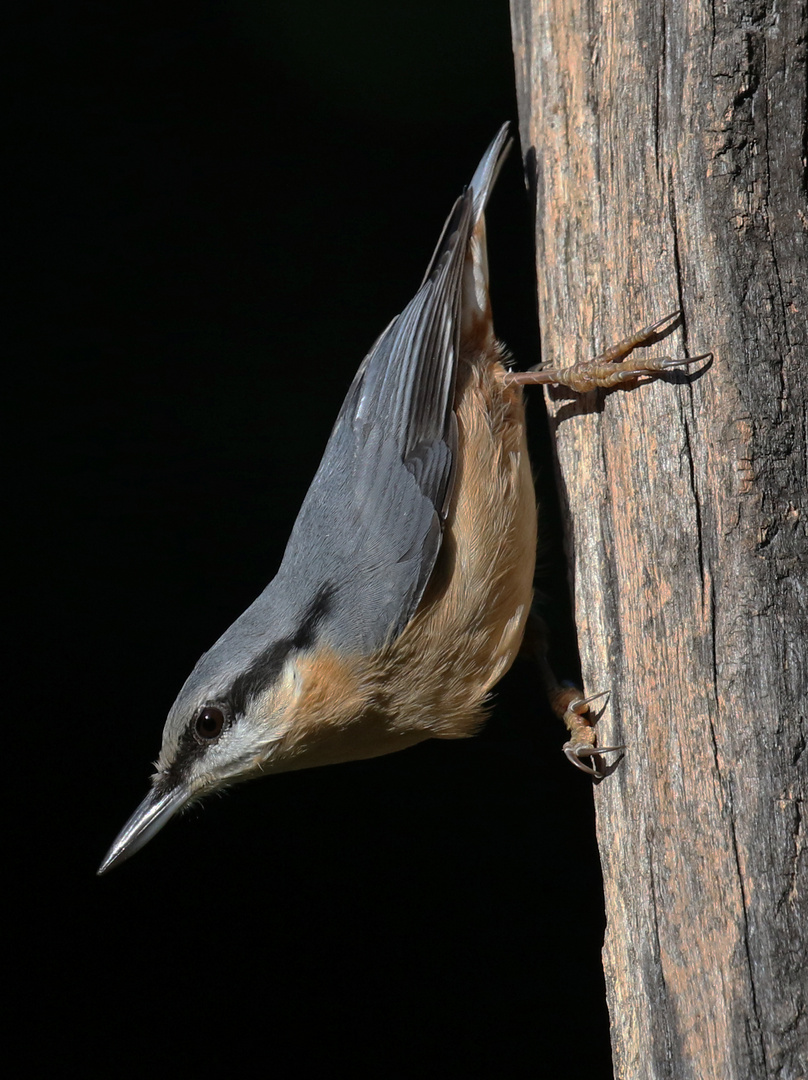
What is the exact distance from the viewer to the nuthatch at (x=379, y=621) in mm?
2029

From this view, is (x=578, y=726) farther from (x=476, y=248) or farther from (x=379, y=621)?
(x=476, y=248)

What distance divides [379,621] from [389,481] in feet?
1.10

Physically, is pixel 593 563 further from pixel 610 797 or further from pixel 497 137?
pixel 497 137

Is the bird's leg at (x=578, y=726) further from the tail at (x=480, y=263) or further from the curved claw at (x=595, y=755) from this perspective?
the tail at (x=480, y=263)

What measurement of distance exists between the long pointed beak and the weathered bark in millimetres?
923

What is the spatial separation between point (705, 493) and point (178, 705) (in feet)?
3.85

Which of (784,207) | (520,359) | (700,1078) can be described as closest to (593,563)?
(784,207)

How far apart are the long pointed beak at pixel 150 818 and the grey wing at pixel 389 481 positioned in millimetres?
481

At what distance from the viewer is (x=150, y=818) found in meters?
2.09

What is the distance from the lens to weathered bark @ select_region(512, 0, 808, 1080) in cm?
133

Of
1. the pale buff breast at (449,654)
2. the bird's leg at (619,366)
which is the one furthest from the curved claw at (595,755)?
the bird's leg at (619,366)

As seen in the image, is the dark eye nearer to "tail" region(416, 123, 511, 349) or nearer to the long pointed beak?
the long pointed beak

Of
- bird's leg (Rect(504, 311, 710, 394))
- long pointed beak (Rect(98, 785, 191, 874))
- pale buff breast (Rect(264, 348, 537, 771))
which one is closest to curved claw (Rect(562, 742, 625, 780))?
pale buff breast (Rect(264, 348, 537, 771))

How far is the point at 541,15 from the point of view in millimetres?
1970
